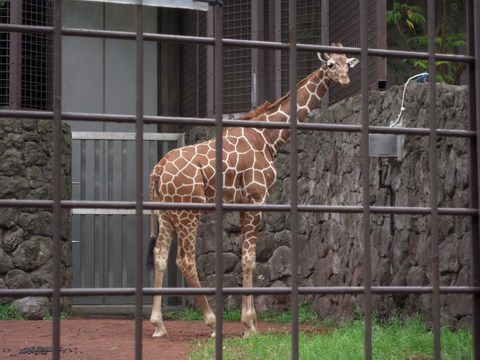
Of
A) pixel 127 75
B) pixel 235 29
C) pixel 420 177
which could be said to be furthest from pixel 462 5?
pixel 420 177

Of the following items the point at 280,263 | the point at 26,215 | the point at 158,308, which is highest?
the point at 26,215

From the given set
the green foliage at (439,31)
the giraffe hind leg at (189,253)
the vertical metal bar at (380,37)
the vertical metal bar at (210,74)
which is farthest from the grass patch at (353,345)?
the green foliage at (439,31)

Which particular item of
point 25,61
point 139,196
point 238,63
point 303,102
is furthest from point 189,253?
point 139,196

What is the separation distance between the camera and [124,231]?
39.6 ft

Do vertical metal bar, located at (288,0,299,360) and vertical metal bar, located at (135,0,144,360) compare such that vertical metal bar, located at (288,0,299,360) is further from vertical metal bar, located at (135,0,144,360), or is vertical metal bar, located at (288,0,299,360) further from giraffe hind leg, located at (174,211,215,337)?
giraffe hind leg, located at (174,211,215,337)

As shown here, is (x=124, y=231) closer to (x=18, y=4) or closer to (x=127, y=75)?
(x=127, y=75)

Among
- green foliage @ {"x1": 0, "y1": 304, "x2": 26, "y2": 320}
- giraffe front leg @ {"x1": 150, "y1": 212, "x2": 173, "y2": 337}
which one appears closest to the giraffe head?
giraffe front leg @ {"x1": 150, "y1": 212, "x2": 173, "y2": 337}

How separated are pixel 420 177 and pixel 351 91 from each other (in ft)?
5.99

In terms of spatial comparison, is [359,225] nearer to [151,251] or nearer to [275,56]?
[151,251]

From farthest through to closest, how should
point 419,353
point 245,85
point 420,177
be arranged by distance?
point 245,85 < point 420,177 < point 419,353

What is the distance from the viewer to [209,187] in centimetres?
870

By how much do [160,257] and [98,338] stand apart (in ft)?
3.08

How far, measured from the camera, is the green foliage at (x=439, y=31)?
1240cm

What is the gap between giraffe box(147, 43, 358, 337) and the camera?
8469 millimetres
